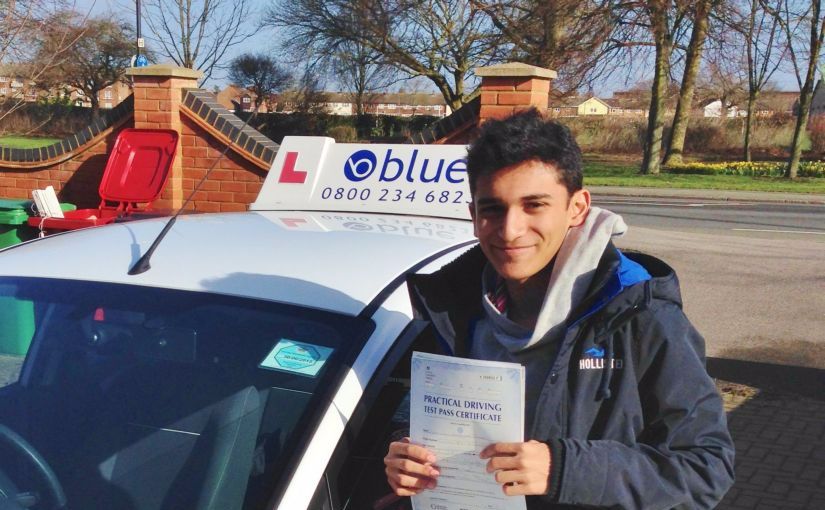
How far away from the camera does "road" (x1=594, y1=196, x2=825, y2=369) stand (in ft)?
23.6

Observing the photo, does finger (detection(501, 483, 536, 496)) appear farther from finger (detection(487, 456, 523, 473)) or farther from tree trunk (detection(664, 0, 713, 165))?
tree trunk (detection(664, 0, 713, 165))

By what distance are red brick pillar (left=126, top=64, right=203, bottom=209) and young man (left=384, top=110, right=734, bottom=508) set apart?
7223 millimetres

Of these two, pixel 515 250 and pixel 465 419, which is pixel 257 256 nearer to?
pixel 515 250

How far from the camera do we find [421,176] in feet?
12.4

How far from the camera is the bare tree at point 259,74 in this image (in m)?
35.0

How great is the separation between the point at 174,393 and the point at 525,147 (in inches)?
37.6

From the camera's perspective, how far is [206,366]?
202 cm

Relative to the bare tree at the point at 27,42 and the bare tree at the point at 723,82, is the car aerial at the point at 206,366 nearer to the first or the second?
the bare tree at the point at 27,42

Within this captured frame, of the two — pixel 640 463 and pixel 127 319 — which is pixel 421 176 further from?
pixel 640 463

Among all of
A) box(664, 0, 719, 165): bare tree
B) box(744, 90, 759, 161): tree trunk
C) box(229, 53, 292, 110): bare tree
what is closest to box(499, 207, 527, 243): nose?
box(664, 0, 719, 165): bare tree

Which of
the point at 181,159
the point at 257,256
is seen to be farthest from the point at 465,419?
the point at 181,159

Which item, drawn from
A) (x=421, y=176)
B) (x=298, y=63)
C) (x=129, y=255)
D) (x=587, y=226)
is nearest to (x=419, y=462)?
(x=587, y=226)

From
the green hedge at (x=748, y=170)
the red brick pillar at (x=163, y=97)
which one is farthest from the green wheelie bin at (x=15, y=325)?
the green hedge at (x=748, y=170)

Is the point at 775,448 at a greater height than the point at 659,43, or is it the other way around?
the point at 659,43
